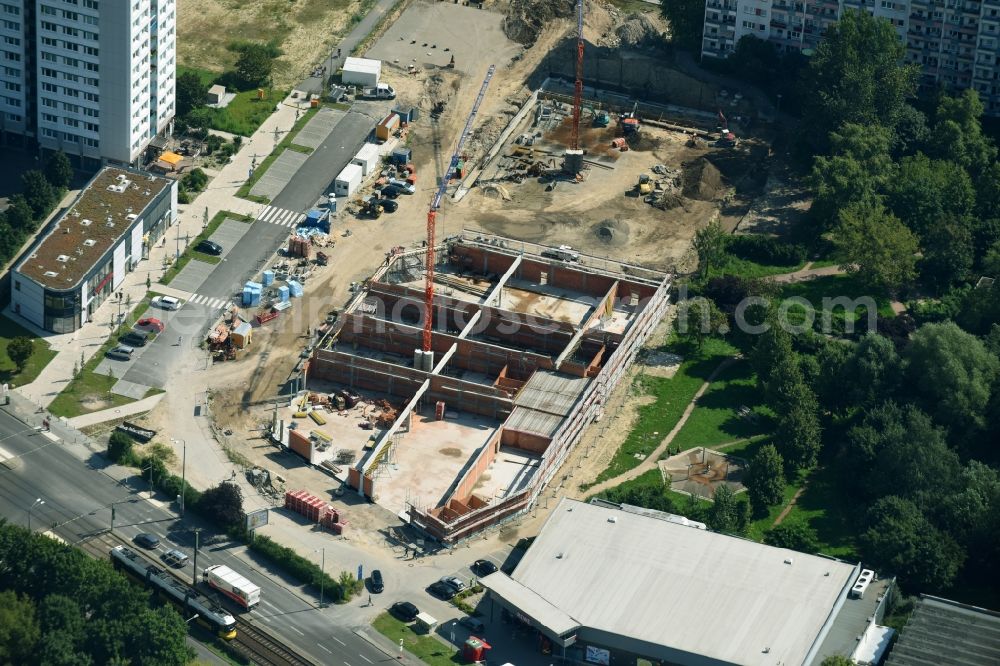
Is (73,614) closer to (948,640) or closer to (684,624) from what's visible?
(684,624)

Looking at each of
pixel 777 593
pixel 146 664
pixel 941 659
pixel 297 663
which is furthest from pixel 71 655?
pixel 941 659

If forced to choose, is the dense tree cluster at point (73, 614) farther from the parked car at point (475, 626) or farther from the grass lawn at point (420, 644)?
the parked car at point (475, 626)

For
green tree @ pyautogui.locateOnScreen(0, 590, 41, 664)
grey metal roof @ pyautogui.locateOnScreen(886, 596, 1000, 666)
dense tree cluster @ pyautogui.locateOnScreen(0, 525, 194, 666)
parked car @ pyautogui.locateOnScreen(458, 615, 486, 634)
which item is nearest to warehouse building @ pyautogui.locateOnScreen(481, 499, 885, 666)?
parked car @ pyautogui.locateOnScreen(458, 615, 486, 634)

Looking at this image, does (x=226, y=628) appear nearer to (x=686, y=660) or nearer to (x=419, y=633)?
(x=419, y=633)

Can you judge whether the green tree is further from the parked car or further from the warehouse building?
the warehouse building

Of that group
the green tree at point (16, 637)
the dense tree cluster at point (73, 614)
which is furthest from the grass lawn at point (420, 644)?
the green tree at point (16, 637)

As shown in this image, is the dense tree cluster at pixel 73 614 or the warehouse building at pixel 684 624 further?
the warehouse building at pixel 684 624

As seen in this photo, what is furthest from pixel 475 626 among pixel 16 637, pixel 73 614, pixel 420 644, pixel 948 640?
pixel 948 640

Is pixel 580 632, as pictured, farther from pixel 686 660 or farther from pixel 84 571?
pixel 84 571
